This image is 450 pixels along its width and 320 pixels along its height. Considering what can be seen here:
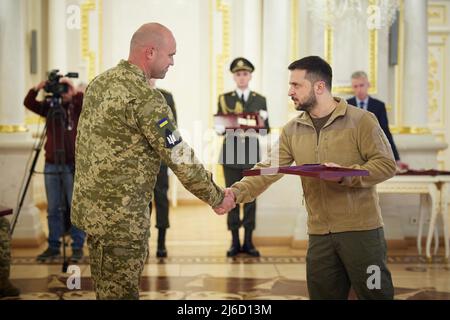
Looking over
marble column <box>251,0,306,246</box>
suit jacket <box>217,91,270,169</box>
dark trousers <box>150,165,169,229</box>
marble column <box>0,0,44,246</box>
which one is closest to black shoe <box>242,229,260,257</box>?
marble column <box>251,0,306,246</box>

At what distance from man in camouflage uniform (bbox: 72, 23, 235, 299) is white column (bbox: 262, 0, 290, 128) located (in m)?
3.22

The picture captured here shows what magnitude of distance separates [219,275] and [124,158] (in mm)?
2481

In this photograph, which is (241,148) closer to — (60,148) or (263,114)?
(263,114)

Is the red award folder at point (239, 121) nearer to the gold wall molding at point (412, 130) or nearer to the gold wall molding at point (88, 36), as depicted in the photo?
the gold wall molding at point (88, 36)

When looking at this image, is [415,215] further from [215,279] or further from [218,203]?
[218,203]

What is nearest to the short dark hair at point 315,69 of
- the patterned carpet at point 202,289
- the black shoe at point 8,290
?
the patterned carpet at point 202,289

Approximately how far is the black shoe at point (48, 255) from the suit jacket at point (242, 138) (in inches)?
54.5

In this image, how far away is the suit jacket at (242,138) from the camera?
532cm

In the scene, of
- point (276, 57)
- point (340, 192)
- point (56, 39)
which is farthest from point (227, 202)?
point (56, 39)

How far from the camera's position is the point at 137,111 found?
2.43m

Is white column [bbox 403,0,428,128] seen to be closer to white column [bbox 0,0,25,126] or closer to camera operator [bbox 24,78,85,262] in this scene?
camera operator [bbox 24,78,85,262]

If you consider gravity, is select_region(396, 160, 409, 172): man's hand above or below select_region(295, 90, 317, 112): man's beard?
below

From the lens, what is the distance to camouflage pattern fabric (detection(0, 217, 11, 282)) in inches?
161
